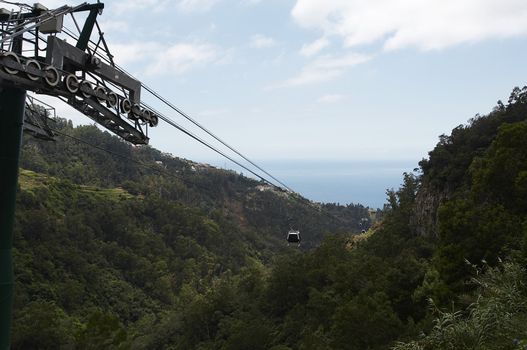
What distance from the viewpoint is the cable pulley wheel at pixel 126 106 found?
14266mm

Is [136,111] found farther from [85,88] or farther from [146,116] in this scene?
[85,88]

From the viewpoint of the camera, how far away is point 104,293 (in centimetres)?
7906

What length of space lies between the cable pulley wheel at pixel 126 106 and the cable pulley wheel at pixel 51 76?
2338mm

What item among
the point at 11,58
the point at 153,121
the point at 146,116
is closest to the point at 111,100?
the point at 146,116

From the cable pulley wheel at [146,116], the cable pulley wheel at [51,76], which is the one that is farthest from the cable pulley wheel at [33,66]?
the cable pulley wheel at [146,116]

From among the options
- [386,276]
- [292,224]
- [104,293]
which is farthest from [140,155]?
[386,276]

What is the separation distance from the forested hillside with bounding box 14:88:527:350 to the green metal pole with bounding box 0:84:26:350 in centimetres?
1019

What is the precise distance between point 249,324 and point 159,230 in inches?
2712

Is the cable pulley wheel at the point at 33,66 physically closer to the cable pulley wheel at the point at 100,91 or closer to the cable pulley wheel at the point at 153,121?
the cable pulley wheel at the point at 100,91

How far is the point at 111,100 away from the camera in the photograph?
45.6 ft

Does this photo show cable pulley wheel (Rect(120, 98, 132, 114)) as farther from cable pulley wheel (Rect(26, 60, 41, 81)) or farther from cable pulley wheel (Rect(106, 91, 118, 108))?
cable pulley wheel (Rect(26, 60, 41, 81))

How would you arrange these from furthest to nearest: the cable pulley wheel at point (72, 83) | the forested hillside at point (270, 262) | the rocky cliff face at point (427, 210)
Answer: the rocky cliff face at point (427, 210) < the forested hillside at point (270, 262) < the cable pulley wheel at point (72, 83)

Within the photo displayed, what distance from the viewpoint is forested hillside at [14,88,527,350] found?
20.4 m

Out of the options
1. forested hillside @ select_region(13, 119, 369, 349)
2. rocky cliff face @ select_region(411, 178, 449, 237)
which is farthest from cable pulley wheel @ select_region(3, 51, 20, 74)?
rocky cliff face @ select_region(411, 178, 449, 237)
